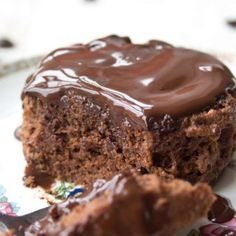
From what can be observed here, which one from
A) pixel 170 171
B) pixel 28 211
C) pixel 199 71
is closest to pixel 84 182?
pixel 28 211

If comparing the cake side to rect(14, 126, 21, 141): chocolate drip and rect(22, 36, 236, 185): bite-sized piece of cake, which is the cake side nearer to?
rect(22, 36, 236, 185): bite-sized piece of cake

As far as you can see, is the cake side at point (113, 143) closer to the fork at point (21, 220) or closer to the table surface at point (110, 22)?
the fork at point (21, 220)

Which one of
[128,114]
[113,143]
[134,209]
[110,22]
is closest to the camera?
[134,209]

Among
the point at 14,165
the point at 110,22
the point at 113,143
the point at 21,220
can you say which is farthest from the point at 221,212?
the point at 110,22

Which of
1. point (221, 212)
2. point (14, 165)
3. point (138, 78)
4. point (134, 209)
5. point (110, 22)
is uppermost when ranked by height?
point (138, 78)

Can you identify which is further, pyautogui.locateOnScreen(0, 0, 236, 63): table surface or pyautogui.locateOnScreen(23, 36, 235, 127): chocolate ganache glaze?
pyautogui.locateOnScreen(0, 0, 236, 63): table surface

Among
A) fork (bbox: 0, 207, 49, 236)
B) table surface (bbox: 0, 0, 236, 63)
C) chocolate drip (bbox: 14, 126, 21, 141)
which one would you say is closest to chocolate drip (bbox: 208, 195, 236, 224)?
fork (bbox: 0, 207, 49, 236)

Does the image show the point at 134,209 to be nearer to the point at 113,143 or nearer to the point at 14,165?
the point at 113,143
